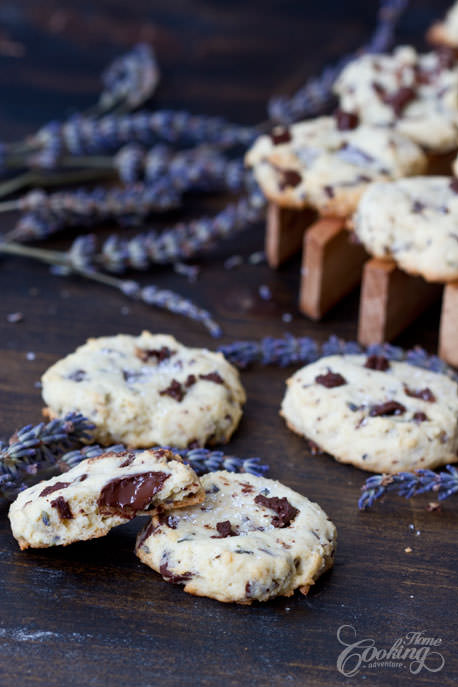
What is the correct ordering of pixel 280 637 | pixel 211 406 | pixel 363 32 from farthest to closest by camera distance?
pixel 363 32 → pixel 211 406 → pixel 280 637

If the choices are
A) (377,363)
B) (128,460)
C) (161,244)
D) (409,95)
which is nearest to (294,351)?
(377,363)

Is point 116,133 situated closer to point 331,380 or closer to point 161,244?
point 161,244

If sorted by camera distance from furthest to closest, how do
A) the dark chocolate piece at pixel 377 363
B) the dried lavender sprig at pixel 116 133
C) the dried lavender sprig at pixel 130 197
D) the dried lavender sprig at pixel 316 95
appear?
1. the dried lavender sprig at pixel 316 95
2. the dried lavender sprig at pixel 116 133
3. the dried lavender sprig at pixel 130 197
4. the dark chocolate piece at pixel 377 363

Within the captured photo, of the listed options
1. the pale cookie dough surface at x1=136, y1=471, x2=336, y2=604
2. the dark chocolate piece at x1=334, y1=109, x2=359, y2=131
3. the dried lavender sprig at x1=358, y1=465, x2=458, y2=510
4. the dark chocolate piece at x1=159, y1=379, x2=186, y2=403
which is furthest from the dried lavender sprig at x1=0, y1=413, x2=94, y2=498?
the dark chocolate piece at x1=334, y1=109, x2=359, y2=131

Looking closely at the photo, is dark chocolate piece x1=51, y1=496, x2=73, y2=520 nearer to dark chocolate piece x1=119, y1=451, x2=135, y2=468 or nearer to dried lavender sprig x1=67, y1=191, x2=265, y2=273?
dark chocolate piece x1=119, y1=451, x2=135, y2=468

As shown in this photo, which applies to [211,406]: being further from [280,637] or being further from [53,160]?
[53,160]

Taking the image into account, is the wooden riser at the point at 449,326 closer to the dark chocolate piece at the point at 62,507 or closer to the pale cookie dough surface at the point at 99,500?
the pale cookie dough surface at the point at 99,500

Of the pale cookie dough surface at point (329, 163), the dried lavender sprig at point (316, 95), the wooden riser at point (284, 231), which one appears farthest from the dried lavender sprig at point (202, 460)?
the dried lavender sprig at point (316, 95)

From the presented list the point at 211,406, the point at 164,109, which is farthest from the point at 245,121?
the point at 211,406
